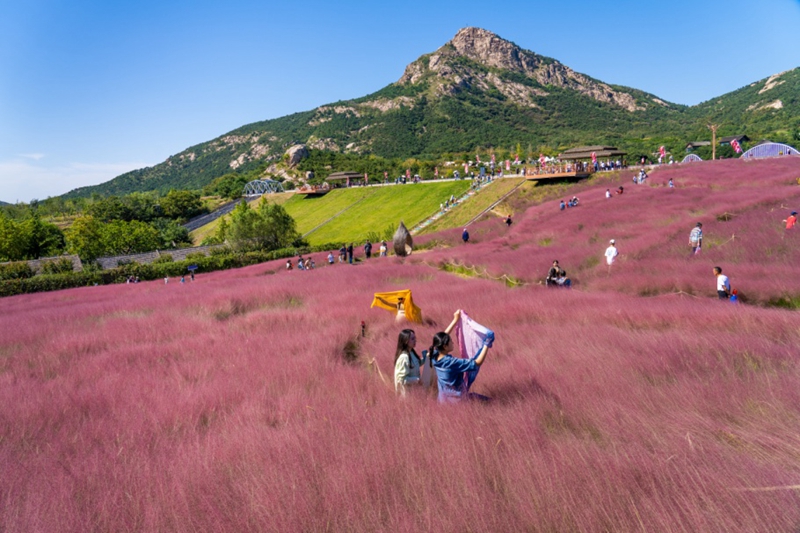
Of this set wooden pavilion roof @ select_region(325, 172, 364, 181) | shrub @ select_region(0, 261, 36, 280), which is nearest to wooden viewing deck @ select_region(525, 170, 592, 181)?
wooden pavilion roof @ select_region(325, 172, 364, 181)

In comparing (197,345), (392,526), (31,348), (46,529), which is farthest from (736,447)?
(31,348)

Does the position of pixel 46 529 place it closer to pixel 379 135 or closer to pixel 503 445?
pixel 503 445

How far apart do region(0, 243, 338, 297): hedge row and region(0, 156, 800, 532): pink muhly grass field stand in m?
26.5

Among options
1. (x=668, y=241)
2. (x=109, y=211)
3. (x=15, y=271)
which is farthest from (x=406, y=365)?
(x=109, y=211)

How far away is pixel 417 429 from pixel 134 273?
37070 millimetres

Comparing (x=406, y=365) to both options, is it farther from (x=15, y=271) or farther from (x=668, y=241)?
(x=15, y=271)

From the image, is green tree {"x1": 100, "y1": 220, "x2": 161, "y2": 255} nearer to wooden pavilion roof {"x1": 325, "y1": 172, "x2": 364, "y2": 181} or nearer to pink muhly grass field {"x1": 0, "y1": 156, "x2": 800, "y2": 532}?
wooden pavilion roof {"x1": 325, "y1": 172, "x2": 364, "y2": 181}

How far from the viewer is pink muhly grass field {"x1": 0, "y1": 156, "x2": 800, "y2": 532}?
110 inches

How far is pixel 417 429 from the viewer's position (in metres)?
3.91

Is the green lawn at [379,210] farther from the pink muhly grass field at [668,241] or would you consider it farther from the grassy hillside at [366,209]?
the pink muhly grass field at [668,241]

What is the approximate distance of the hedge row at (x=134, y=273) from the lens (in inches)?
1166

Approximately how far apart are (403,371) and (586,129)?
179 meters

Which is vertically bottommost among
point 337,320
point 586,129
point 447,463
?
point 337,320

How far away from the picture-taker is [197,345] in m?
8.36
